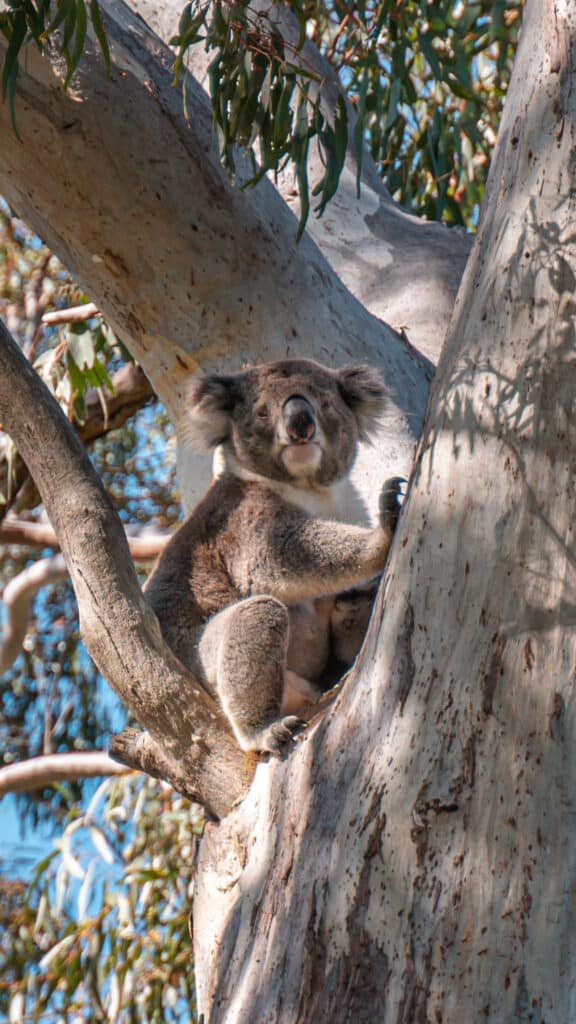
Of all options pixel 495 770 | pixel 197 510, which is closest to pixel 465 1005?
pixel 495 770

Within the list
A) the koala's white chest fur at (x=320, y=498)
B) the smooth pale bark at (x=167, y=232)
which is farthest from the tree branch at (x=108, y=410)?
the koala's white chest fur at (x=320, y=498)

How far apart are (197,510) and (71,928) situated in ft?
9.59

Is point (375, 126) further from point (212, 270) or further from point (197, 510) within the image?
point (197, 510)

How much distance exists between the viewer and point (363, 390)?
3.34m

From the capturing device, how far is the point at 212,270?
3.43m

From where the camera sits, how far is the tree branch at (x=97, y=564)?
243 cm

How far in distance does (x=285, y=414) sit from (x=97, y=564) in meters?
0.90

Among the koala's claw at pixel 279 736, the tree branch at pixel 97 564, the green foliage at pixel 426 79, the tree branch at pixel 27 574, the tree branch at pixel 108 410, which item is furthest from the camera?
the tree branch at pixel 108 410

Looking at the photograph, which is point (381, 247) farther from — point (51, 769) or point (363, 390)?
point (51, 769)

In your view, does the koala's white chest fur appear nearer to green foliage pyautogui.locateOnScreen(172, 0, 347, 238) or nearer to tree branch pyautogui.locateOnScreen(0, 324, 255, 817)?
green foliage pyautogui.locateOnScreen(172, 0, 347, 238)

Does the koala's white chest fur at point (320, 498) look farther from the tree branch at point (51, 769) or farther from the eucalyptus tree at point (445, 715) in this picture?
the tree branch at point (51, 769)

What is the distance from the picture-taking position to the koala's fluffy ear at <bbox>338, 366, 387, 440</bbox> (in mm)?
3342

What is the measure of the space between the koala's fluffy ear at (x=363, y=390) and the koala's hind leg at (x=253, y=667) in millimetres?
741

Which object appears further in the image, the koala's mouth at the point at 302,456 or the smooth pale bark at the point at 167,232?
the smooth pale bark at the point at 167,232
